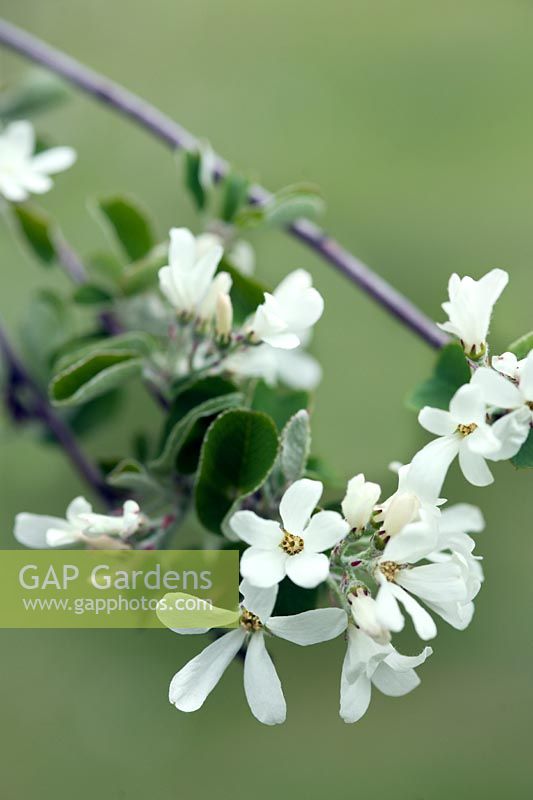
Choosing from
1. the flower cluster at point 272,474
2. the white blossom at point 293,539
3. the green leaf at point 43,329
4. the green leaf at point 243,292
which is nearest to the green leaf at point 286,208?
the flower cluster at point 272,474

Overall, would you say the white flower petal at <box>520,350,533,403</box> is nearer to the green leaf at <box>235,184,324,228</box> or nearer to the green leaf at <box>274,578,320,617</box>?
the green leaf at <box>274,578,320,617</box>

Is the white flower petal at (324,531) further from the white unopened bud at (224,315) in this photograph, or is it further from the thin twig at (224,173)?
the thin twig at (224,173)

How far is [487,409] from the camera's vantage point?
0.46 meters

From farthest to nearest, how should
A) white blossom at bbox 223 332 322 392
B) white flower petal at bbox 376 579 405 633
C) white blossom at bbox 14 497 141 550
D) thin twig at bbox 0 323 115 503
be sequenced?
thin twig at bbox 0 323 115 503
white blossom at bbox 223 332 322 392
white blossom at bbox 14 497 141 550
white flower petal at bbox 376 579 405 633

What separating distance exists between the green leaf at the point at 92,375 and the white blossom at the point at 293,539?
0.65 ft

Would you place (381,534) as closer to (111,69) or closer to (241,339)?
(241,339)

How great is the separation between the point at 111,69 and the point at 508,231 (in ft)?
3.26

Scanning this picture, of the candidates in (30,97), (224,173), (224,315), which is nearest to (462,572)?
(224,315)

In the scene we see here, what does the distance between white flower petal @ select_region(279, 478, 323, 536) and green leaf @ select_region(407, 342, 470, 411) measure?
16 cm

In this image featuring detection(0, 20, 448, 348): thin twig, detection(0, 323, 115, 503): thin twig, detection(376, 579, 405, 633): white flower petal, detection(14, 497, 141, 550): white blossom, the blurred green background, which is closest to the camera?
detection(376, 579, 405, 633): white flower petal

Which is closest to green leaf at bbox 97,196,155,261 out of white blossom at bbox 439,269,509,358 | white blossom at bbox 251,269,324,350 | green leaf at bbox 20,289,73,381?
green leaf at bbox 20,289,73,381

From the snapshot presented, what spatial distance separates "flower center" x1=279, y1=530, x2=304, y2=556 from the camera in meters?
0.44

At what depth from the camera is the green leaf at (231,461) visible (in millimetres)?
530

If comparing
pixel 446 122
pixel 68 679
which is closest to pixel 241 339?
pixel 68 679
